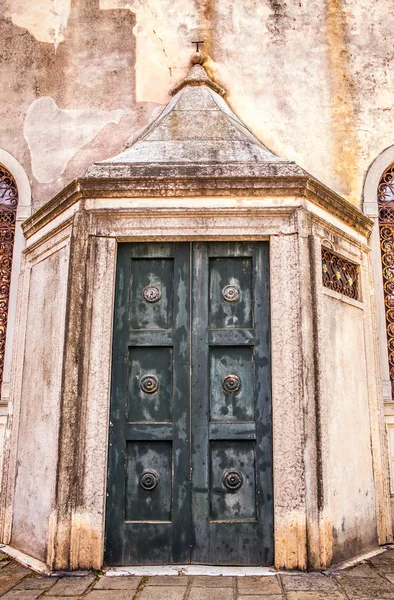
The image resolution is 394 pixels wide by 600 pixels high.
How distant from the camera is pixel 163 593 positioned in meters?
3.36

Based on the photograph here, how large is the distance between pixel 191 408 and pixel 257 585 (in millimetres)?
1272

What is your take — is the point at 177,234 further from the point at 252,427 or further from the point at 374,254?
the point at 374,254

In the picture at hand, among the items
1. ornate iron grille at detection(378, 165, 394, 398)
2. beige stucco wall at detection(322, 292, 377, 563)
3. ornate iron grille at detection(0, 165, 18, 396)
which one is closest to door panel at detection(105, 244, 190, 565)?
beige stucco wall at detection(322, 292, 377, 563)

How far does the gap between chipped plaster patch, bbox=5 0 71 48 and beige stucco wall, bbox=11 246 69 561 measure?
3287mm

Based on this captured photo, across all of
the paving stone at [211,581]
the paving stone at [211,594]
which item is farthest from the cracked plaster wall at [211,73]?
the paving stone at [211,594]

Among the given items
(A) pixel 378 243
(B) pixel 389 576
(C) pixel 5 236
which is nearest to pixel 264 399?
(B) pixel 389 576

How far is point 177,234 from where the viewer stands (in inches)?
171

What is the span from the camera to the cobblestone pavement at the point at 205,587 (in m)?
3.32

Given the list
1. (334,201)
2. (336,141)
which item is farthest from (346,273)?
(336,141)

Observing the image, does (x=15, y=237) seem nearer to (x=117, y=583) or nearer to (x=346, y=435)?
(x=117, y=583)

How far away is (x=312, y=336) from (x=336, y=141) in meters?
2.94

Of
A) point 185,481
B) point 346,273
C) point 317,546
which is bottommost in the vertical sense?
point 317,546

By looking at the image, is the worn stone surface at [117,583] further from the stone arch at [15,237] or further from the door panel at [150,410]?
the stone arch at [15,237]

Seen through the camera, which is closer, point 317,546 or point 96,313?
point 317,546
